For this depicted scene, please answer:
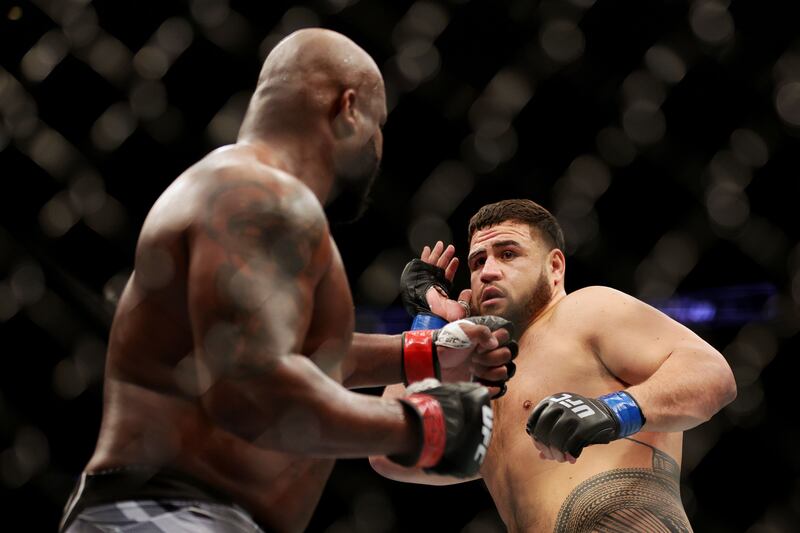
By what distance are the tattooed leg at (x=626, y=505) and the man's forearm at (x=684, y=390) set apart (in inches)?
4.9

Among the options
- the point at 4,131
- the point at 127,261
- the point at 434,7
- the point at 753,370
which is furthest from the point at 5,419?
the point at 753,370

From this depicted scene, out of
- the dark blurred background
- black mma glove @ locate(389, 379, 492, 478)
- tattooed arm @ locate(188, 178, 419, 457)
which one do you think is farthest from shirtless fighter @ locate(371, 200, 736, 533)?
tattooed arm @ locate(188, 178, 419, 457)

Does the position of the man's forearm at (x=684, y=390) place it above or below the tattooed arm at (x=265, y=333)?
below

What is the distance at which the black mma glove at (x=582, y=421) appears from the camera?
68.1 inches

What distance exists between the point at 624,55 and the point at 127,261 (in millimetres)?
1796

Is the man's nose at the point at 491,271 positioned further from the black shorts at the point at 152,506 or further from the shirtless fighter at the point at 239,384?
the black shorts at the point at 152,506

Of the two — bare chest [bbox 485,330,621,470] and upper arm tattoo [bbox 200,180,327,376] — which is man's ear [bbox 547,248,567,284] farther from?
upper arm tattoo [bbox 200,180,327,376]

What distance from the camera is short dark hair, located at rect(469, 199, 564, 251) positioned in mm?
2502

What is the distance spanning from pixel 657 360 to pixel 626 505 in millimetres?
342

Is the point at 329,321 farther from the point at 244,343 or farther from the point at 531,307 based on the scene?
the point at 531,307

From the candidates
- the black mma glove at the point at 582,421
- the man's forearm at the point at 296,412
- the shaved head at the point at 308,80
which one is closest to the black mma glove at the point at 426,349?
the black mma glove at the point at 582,421

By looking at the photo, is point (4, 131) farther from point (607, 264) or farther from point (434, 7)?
point (607, 264)

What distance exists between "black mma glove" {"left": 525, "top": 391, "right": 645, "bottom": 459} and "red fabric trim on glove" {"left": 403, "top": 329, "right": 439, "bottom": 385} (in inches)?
9.3

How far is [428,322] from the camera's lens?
2336 mm
